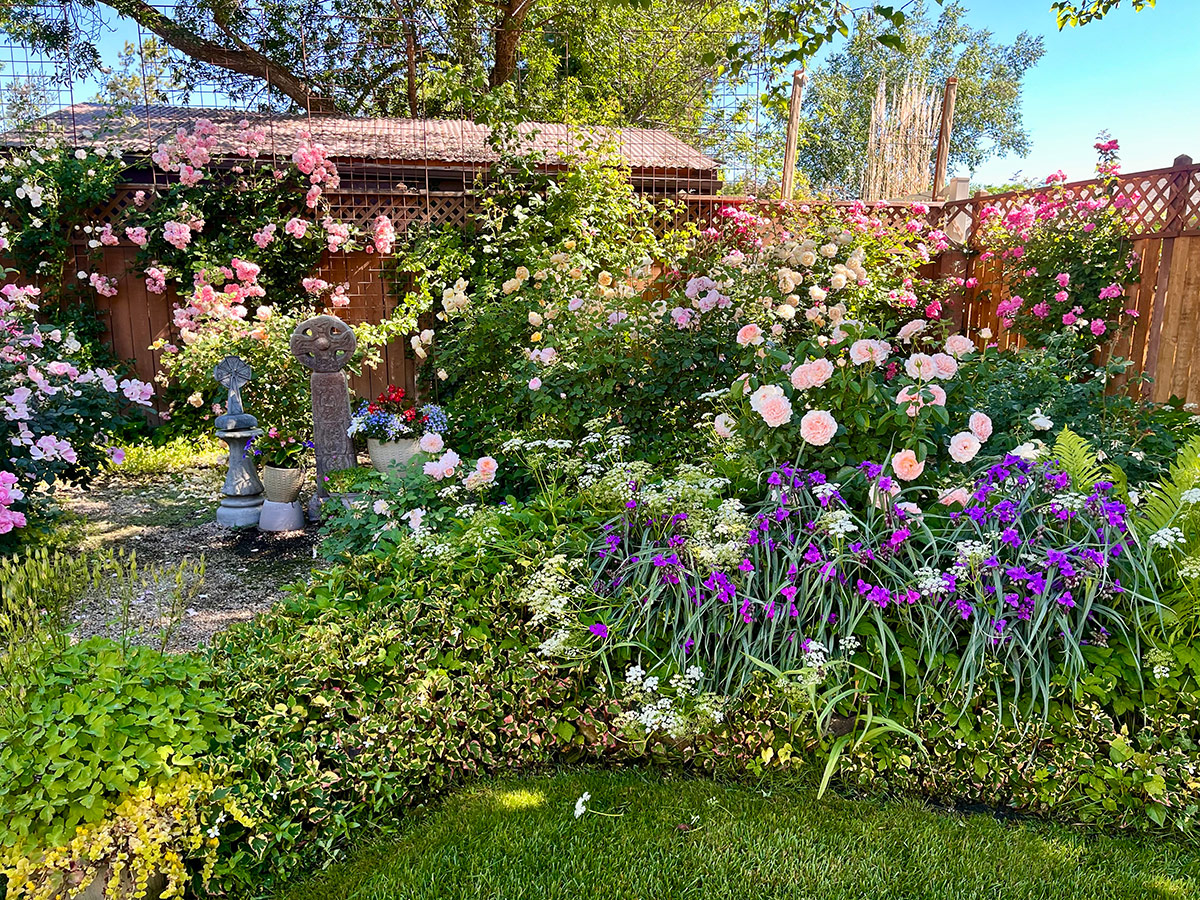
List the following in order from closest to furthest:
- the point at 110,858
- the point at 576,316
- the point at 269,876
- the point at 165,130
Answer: the point at 110,858 → the point at 269,876 → the point at 576,316 → the point at 165,130

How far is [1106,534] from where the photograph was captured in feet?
7.90

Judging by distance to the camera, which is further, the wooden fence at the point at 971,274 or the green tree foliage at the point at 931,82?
the green tree foliage at the point at 931,82

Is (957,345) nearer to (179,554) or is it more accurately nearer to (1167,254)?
(179,554)

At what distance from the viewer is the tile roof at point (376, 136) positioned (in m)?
7.52

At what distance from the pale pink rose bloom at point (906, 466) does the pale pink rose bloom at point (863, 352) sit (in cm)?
35

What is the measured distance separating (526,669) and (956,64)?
26712 mm

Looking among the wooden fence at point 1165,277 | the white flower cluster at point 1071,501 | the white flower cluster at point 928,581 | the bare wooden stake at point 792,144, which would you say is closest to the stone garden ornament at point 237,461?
the white flower cluster at point 928,581

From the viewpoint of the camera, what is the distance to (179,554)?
424cm

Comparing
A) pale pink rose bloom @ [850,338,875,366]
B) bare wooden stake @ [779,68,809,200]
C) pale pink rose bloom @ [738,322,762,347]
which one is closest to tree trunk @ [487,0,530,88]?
bare wooden stake @ [779,68,809,200]

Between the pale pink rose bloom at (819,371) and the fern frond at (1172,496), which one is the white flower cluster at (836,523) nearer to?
the pale pink rose bloom at (819,371)

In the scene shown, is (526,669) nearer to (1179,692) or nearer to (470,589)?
(470,589)

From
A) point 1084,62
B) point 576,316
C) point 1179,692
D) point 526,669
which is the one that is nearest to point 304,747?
point 526,669

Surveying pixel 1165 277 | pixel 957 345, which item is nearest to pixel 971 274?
pixel 1165 277

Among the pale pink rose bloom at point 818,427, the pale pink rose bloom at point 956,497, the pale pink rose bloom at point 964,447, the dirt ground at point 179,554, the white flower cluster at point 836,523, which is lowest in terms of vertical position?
the dirt ground at point 179,554
